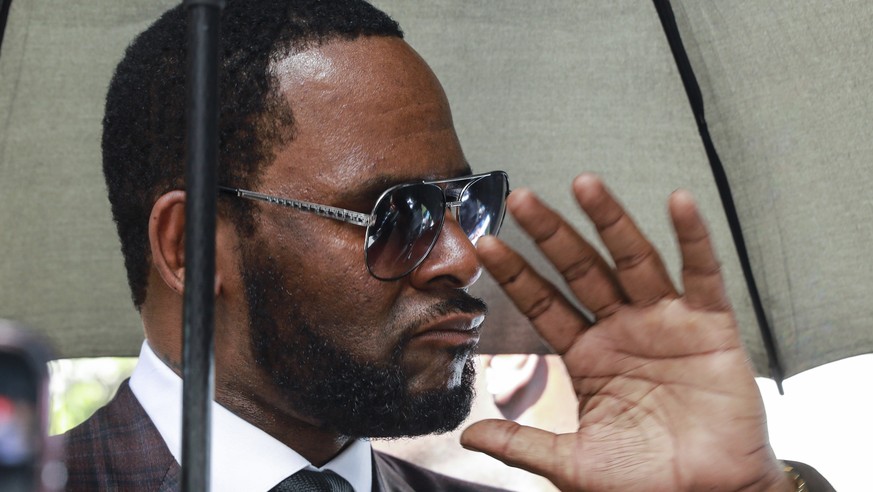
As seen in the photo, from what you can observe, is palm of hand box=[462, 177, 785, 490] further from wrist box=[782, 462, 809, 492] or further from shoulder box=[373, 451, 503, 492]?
shoulder box=[373, 451, 503, 492]

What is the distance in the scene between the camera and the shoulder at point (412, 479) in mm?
3178

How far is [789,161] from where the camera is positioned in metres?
3.06

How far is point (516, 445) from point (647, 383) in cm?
35

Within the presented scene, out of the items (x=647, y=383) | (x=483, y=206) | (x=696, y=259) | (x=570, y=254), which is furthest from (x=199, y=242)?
(x=483, y=206)

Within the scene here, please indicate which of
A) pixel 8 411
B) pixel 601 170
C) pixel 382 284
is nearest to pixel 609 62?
pixel 601 170

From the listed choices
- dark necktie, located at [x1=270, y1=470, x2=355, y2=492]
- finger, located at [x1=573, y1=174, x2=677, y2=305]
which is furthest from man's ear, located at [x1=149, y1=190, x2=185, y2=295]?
finger, located at [x1=573, y1=174, x2=677, y2=305]

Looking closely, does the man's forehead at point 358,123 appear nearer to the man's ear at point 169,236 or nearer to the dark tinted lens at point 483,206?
the dark tinted lens at point 483,206

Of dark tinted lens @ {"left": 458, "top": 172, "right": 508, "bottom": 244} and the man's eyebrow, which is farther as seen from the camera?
dark tinted lens @ {"left": 458, "top": 172, "right": 508, "bottom": 244}

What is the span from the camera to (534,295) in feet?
7.64

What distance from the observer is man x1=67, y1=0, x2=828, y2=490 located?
104 inches

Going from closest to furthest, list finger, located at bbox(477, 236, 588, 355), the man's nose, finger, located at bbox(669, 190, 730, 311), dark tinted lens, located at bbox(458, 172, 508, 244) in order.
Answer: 1. finger, located at bbox(669, 190, 730, 311)
2. finger, located at bbox(477, 236, 588, 355)
3. the man's nose
4. dark tinted lens, located at bbox(458, 172, 508, 244)

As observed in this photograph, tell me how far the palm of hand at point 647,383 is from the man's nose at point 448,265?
397 millimetres

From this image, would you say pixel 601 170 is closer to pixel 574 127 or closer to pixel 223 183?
pixel 574 127

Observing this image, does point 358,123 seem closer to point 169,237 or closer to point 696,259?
point 169,237
